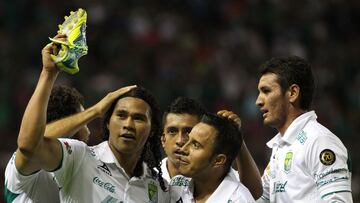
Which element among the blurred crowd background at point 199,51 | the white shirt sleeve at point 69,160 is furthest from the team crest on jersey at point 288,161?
the blurred crowd background at point 199,51

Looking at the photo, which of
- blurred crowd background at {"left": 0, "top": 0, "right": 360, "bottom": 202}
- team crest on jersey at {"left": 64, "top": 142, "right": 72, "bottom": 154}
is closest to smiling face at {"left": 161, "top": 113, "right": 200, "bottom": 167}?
team crest on jersey at {"left": 64, "top": 142, "right": 72, "bottom": 154}

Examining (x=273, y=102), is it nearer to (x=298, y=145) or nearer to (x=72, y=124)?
(x=298, y=145)

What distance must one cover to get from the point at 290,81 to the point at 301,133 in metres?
0.36

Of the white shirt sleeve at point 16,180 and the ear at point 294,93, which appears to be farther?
the ear at point 294,93

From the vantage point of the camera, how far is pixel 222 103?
40.3 feet

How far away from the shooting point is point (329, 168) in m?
5.16

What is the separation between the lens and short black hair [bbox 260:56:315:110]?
5.57 m

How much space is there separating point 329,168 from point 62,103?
1.98 m

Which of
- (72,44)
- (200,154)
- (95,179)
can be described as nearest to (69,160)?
(95,179)

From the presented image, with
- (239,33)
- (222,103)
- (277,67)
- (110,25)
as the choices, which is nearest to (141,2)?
(110,25)

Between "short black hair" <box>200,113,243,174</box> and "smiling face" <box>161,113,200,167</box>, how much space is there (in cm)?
74

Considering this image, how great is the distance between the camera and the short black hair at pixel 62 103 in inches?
231

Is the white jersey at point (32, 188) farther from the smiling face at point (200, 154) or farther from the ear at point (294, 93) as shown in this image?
the ear at point (294, 93)

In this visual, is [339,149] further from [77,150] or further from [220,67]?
[220,67]
